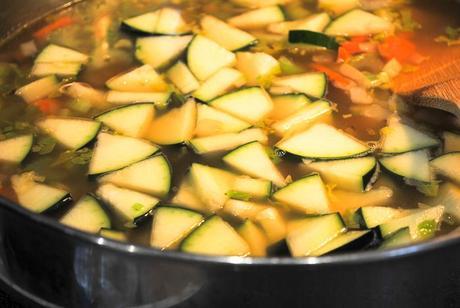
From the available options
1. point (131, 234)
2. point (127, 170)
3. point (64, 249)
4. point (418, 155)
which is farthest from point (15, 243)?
point (418, 155)

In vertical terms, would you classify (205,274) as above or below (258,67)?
above

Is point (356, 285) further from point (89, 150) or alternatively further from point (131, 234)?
point (89, 150)

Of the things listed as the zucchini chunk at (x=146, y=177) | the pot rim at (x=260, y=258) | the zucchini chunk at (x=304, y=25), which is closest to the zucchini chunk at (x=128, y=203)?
the zucchini chunk at (x=146, y=177)

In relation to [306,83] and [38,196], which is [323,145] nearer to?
[306,83]

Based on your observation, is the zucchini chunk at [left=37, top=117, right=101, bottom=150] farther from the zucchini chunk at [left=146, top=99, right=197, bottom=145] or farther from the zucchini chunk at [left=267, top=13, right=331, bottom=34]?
the zucchini chunk at [left=267, top=13, right=331, bottom=34]

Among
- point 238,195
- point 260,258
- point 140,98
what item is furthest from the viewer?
point 140,98

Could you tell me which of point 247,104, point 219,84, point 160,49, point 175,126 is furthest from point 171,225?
point 160,49
